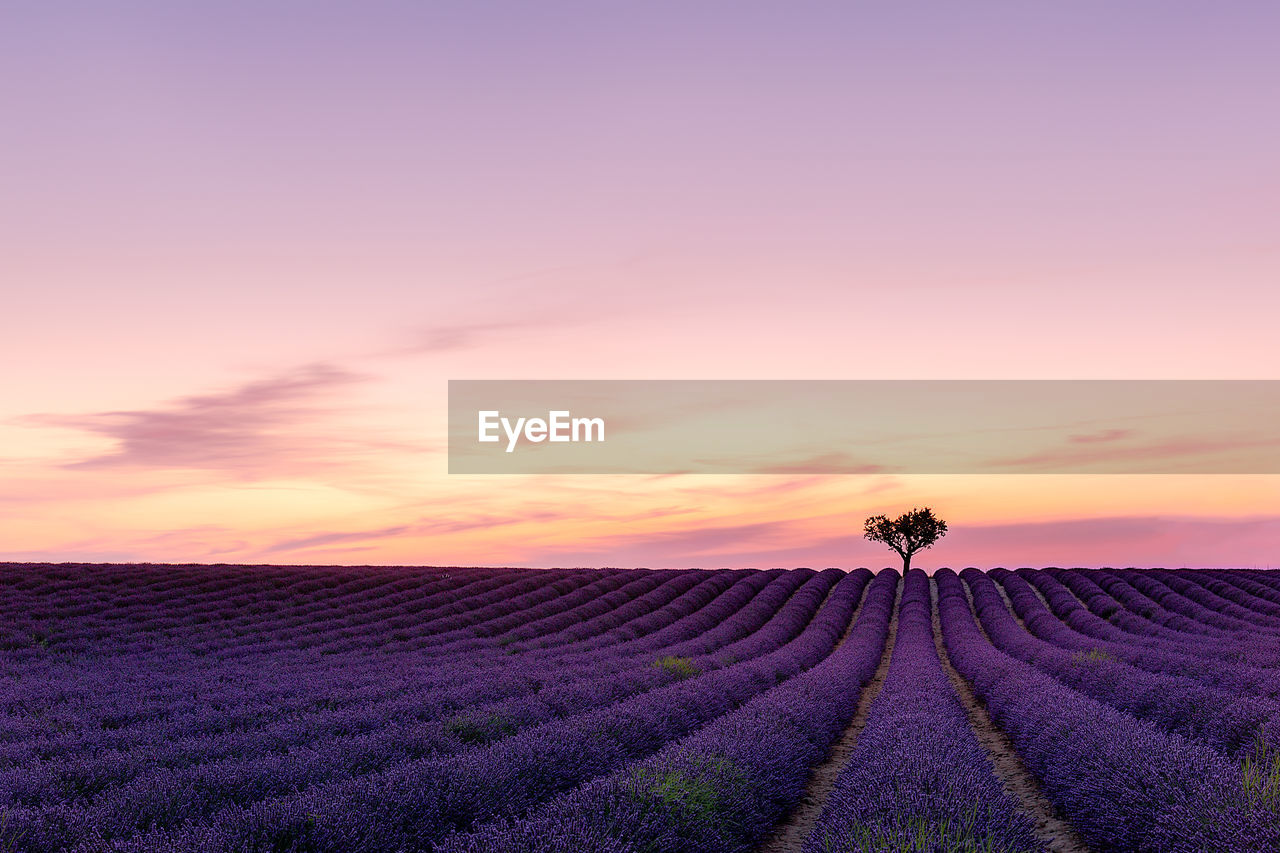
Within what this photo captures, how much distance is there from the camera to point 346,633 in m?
19.4

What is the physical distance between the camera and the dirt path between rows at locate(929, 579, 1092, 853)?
22.0 feet

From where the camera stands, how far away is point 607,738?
745cm

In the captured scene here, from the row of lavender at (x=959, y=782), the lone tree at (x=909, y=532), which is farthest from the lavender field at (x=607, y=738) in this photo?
the lone tree at (x=909, y=532)

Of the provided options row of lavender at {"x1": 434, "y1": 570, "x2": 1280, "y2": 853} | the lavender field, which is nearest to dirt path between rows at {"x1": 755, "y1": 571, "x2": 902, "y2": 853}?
the lavender field

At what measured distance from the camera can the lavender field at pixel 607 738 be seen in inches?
196

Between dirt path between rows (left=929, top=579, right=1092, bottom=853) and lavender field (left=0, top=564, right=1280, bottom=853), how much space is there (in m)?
0.04

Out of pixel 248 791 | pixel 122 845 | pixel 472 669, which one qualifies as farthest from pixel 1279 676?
pixel 122 845

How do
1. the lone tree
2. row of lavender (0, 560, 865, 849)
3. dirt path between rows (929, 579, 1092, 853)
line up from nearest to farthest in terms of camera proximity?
row of lavender (0, 560, 865, 849) < dirt path between rows (929, 579, 1092, 853) < the lone tree

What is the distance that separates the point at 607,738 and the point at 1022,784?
439 centimetres

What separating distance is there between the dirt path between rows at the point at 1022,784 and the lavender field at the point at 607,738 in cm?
4

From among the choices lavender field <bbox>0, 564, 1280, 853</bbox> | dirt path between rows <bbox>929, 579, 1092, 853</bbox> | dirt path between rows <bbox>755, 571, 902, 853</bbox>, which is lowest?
dirt path between rows <bbox>929, 579, 1092, 853</bbox>

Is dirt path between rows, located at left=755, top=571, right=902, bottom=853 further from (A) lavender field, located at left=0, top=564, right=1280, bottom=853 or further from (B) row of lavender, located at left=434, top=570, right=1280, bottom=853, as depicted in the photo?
(B) row of lavender, located at left=434, top=570, right=1280, bottom=853

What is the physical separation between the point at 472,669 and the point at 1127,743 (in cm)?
938

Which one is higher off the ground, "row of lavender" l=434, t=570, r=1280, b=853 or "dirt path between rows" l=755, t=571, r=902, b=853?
"row of lavender" l=434, t=570, r=1280, b=853
